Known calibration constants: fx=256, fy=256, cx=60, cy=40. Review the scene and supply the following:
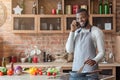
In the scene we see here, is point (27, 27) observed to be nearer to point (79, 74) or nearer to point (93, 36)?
point (93, 36)

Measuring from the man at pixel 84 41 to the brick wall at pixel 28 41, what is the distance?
7.82ft

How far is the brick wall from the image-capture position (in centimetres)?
546

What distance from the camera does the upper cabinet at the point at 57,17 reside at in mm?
5207

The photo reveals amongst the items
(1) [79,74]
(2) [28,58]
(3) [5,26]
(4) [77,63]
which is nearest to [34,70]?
(4) [77,63]

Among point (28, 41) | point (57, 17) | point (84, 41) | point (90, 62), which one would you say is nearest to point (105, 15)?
point (57, 17)

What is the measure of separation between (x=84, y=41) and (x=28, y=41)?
2632 mm

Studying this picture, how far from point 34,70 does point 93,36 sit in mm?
851

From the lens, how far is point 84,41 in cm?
306

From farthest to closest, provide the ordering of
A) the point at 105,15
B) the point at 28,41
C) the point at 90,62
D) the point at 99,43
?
the point at 28,41, the point at 105,15, the point at 99,43, the point at 90,62

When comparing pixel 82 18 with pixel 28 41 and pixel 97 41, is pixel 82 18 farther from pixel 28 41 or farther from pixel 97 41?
pixel 28 41

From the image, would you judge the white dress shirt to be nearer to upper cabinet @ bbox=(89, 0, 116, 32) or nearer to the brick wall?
upper cabinet @ bbox=(89, 0, 116, 32)

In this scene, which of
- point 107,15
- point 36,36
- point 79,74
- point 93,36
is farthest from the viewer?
point 36,36

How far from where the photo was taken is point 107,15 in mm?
5176

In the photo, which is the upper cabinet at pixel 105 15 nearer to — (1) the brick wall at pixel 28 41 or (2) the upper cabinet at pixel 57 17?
(2) the upper cabinet at pixel 57 17
